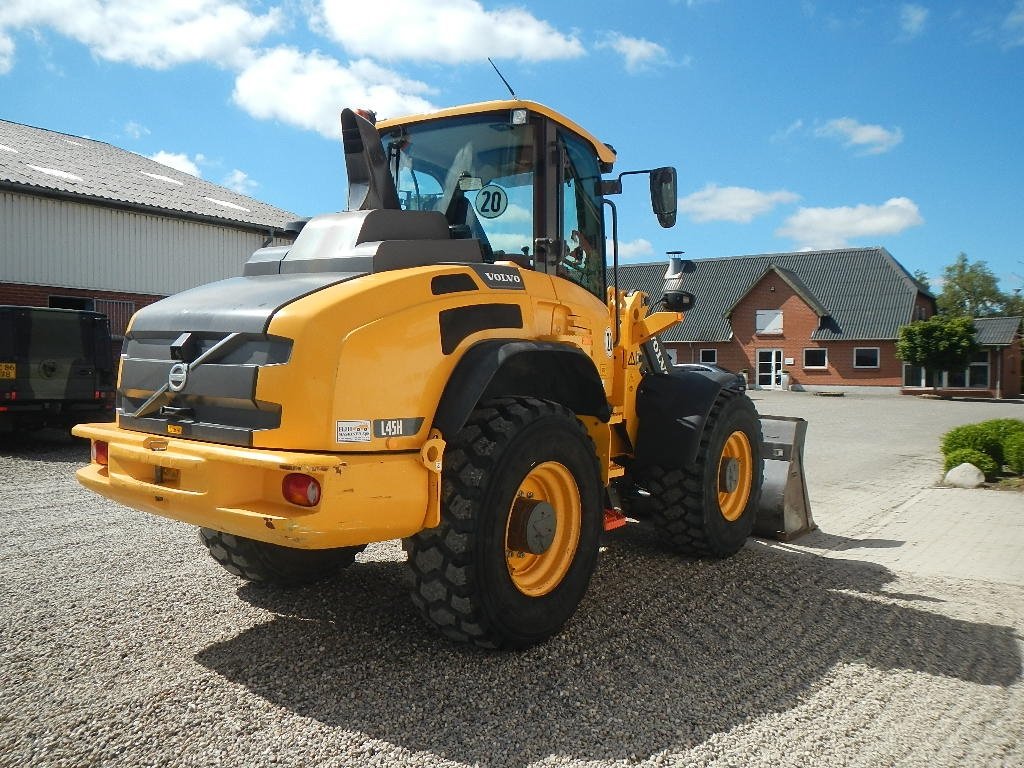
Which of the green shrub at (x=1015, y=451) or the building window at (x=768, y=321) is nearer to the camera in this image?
the green shrub at (x=1015, y=451)

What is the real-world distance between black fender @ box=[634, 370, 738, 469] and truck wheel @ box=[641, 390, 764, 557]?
7.4 inches

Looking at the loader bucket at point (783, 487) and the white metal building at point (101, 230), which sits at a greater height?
the white metal building at point (101, 230)

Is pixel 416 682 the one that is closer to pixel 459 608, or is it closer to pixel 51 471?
pixel 459 608

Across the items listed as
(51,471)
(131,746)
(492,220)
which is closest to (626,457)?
(492,220)

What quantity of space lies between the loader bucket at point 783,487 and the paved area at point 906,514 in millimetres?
180

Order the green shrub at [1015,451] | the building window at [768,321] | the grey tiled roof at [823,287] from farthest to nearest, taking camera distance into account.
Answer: the building window at [768,321]
the grey tiled roof at [823,287]
the green shrub at [1015,451]

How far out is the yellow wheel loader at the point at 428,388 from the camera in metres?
3.12

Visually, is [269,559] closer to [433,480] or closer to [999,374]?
[433,480]

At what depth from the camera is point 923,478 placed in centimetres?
1103

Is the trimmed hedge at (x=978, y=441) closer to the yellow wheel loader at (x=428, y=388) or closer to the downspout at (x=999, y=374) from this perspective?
the yellow wheel loader at (x=428, y=388)

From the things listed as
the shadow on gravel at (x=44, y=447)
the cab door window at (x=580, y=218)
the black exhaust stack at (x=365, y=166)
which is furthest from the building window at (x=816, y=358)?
the black exhaust stack at (x=365, y=166)

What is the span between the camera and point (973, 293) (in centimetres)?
7375

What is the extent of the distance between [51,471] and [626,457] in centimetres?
731

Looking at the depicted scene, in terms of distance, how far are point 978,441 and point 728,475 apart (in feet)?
23.1
